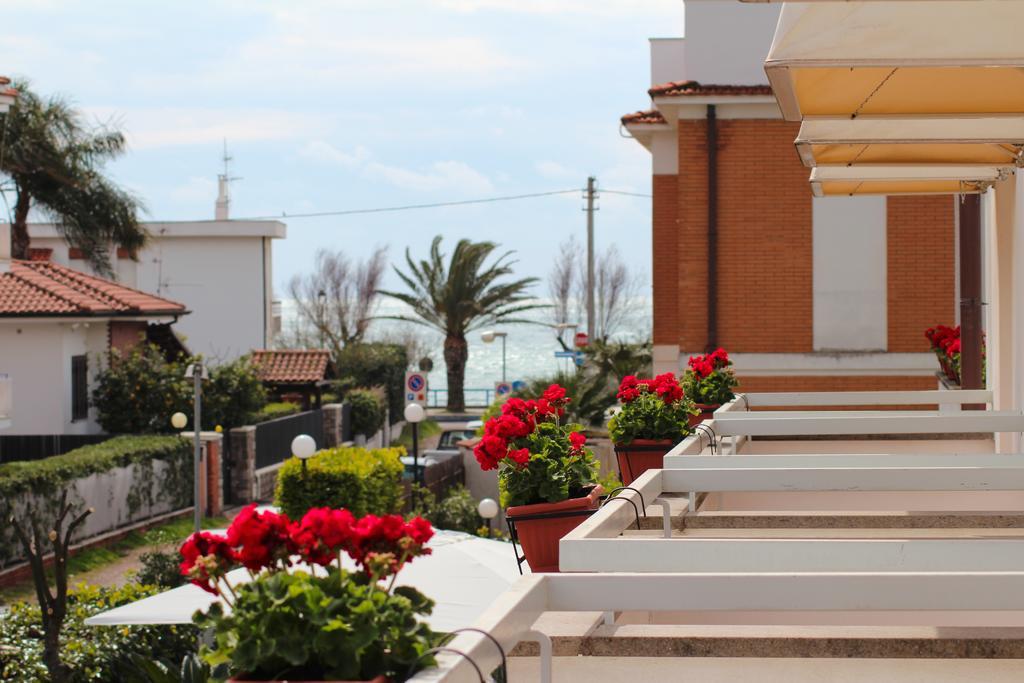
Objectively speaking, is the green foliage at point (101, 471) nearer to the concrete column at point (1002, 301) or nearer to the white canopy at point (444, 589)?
the white canopy at point (444, 589)

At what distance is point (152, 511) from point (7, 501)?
250 inches

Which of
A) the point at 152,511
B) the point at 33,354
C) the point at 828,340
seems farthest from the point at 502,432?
the point at 33,354

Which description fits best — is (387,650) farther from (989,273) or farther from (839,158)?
(989,273)

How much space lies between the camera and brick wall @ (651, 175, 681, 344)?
23.0m

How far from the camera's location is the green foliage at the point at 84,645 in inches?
551

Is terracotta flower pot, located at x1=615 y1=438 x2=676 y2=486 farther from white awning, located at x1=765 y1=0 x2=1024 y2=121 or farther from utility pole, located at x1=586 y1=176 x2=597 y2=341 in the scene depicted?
utility pole, located at x1=586 y1=176 x2=597 y2=341

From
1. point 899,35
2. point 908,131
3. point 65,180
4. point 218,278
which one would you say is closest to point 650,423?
point 908,131

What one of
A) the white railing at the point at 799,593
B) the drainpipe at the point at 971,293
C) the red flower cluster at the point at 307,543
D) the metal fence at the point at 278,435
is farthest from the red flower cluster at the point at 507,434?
the metal fence at the point at 278,435

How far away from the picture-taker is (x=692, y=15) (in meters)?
21.8

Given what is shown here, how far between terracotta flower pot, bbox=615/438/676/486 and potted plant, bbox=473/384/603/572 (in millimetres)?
1803

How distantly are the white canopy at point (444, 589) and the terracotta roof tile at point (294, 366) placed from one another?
29373 millimetres

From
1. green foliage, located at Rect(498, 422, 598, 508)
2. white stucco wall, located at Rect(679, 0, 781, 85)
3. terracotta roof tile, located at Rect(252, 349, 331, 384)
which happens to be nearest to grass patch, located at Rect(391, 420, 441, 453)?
terracotta roof tile, located at Rect(252, 349, 331, 384)

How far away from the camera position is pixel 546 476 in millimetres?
6738

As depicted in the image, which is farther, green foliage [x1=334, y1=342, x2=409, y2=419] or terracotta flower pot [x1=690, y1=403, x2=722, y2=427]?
green foliage [x1=334, y1=342, x2=409, y2=419]
